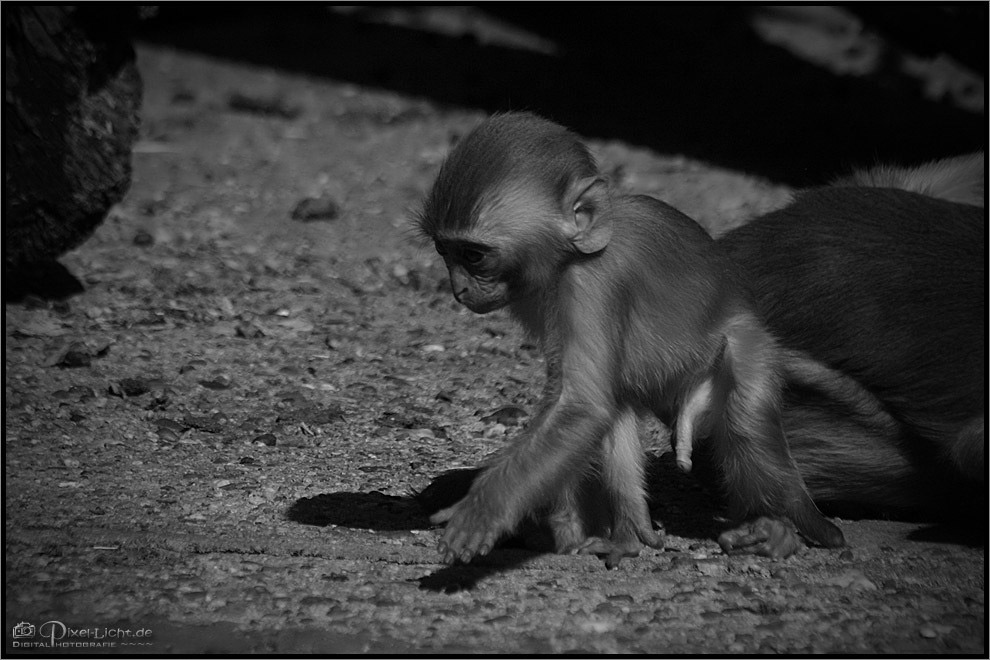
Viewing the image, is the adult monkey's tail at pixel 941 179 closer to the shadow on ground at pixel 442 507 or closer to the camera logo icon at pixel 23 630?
the shadow on ground at pixel 442 507

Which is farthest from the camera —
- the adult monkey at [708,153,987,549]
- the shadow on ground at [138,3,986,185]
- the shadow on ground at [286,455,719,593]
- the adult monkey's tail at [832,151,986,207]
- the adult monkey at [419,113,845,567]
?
the shadow on ground at [138,3,986,185]

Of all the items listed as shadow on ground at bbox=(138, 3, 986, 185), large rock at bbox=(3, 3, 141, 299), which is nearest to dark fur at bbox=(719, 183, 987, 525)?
large rock at bbox=(3, 3, 141, 299)

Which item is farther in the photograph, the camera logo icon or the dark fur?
the dark fur

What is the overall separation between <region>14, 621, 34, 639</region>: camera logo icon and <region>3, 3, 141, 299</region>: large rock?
3105 millimetres

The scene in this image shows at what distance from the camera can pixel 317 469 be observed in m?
5.01

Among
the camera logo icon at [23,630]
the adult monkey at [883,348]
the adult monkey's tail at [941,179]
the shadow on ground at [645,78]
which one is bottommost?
the camera logo icon at [23,630]

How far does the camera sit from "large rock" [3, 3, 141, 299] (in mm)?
6031

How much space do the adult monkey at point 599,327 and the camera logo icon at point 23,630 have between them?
1.37 meters

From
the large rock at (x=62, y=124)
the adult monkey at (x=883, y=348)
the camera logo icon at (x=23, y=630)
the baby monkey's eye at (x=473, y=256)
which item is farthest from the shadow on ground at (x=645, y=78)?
the camera logo icon at (x=23, y=630)

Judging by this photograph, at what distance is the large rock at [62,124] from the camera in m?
6.03

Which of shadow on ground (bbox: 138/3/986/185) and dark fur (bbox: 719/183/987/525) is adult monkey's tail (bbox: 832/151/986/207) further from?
shadow on ground (bbox: 138/3/986/185)

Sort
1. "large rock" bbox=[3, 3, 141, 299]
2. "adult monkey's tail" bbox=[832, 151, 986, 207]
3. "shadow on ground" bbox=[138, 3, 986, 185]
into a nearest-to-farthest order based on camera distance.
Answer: "adult monkey's tail" bbox=[832, 151, 986, 207], "large rock" bbox=[3, 3, 141, 299], "shadow on ground" bbox=[138, 3, 986, 185]

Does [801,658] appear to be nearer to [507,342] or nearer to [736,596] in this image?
[736,596]

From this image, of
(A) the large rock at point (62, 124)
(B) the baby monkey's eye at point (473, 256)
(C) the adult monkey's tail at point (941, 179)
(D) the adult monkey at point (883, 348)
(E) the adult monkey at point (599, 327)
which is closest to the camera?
(E) the adult monkey at point (599, 327)
